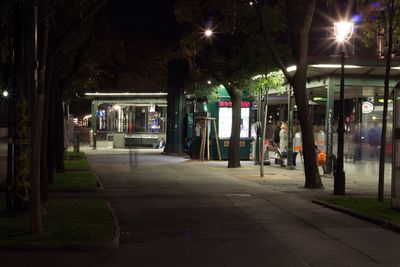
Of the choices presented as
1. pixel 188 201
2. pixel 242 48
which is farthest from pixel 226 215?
pixel 242 48

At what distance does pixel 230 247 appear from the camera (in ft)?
32.2

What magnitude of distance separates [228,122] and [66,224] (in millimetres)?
21740

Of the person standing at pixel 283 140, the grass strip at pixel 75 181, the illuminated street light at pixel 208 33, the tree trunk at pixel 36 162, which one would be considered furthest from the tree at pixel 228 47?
the tree trunk at pixel 36 162

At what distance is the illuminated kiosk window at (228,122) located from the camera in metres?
31.9

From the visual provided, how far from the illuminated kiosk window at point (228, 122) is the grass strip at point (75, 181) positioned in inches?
454

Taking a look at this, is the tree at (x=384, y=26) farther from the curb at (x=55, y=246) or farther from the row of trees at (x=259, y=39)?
the curb at (x=55, y=246)

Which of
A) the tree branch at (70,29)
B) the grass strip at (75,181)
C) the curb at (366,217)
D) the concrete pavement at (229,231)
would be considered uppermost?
the tree branch at (70,29)

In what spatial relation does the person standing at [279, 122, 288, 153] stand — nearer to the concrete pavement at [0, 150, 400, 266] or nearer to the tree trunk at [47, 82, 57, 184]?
the concrete pavement at [0, 150, 400, 266]

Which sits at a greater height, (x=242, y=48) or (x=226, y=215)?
(x=242, y=48)

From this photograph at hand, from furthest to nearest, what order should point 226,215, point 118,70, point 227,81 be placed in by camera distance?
point 118,70, point 227,81, point 226,215

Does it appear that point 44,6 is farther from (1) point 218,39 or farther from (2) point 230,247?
(1) point 218,39

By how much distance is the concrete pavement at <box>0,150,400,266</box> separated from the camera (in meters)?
8.83

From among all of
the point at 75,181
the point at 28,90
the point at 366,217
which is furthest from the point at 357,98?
the point at 28,90

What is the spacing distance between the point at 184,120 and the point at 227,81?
12.0m
